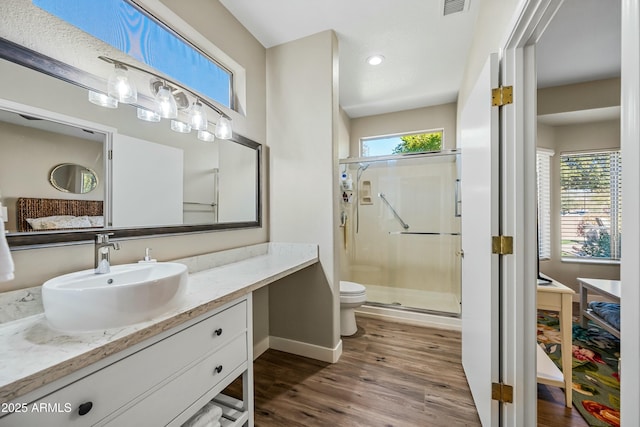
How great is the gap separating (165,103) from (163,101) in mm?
13

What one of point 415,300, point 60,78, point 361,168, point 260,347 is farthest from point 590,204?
point 60,78

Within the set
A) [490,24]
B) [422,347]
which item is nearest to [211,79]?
[490,24]

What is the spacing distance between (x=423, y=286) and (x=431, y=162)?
157cm

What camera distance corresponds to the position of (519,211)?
47.9 inches

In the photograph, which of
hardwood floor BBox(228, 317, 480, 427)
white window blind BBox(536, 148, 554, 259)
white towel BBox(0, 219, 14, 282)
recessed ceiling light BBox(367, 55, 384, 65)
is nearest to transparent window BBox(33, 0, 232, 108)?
white towel BBox(0, 219, 14, 282)

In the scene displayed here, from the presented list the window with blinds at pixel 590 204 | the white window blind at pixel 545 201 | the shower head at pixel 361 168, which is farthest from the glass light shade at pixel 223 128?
the window with blinds at pixel 590 204

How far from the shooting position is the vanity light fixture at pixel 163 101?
1209mm

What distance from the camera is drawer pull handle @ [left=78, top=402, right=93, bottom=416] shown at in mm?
720

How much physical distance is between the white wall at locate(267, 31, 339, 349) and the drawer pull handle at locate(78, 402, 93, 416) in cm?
155

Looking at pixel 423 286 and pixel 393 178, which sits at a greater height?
pixel 393 178

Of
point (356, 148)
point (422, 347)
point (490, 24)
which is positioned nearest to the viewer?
point (490, 24)

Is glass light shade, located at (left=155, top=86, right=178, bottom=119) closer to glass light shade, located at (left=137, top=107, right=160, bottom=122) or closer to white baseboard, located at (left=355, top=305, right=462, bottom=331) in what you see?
glass light shade, located at (left=137, top=107, right=160, bottom=122)

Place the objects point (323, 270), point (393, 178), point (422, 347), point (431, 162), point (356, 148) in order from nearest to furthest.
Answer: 1. point (323, 270)
2. point (422, 347)
3. point (431, 162)
4. point (393, 178)
5. point (356, 148)

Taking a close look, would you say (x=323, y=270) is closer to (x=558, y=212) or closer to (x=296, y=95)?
(x=296, y=95)
